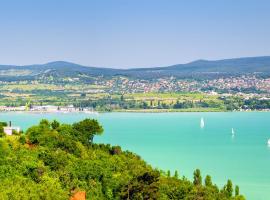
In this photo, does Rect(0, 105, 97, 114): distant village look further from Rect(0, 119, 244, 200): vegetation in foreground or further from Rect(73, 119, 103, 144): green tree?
Rect(0, 119, 244, 200): vegetation in foreground

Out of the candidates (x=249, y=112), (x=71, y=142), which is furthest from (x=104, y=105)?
(x=71, y=142)

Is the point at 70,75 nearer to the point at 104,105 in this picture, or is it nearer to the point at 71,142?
the point at 104,105

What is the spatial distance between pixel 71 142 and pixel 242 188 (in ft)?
30.1

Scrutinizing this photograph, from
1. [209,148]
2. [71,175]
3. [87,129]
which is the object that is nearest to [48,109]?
[209,148]

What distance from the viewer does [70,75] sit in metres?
158

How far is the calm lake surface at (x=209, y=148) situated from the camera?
31.0m

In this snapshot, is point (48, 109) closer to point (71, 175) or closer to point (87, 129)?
point (87, 129)

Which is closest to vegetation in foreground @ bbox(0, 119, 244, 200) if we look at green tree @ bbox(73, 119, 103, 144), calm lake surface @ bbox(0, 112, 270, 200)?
green tree @ bbox(73, 119, 103, 144)

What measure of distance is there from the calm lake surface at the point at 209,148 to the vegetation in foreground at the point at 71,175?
7566 millimetres

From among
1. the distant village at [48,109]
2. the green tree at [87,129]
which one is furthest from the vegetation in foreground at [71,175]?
the distant village at [48,109]

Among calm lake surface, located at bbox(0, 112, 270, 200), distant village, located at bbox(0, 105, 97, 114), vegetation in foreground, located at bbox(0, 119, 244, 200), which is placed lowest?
distant village, located at bbox(0, 105, 97, 114)

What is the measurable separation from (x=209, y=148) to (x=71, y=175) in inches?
1116

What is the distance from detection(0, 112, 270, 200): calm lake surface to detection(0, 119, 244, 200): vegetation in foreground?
24.8ft

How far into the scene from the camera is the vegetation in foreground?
15.3 m
